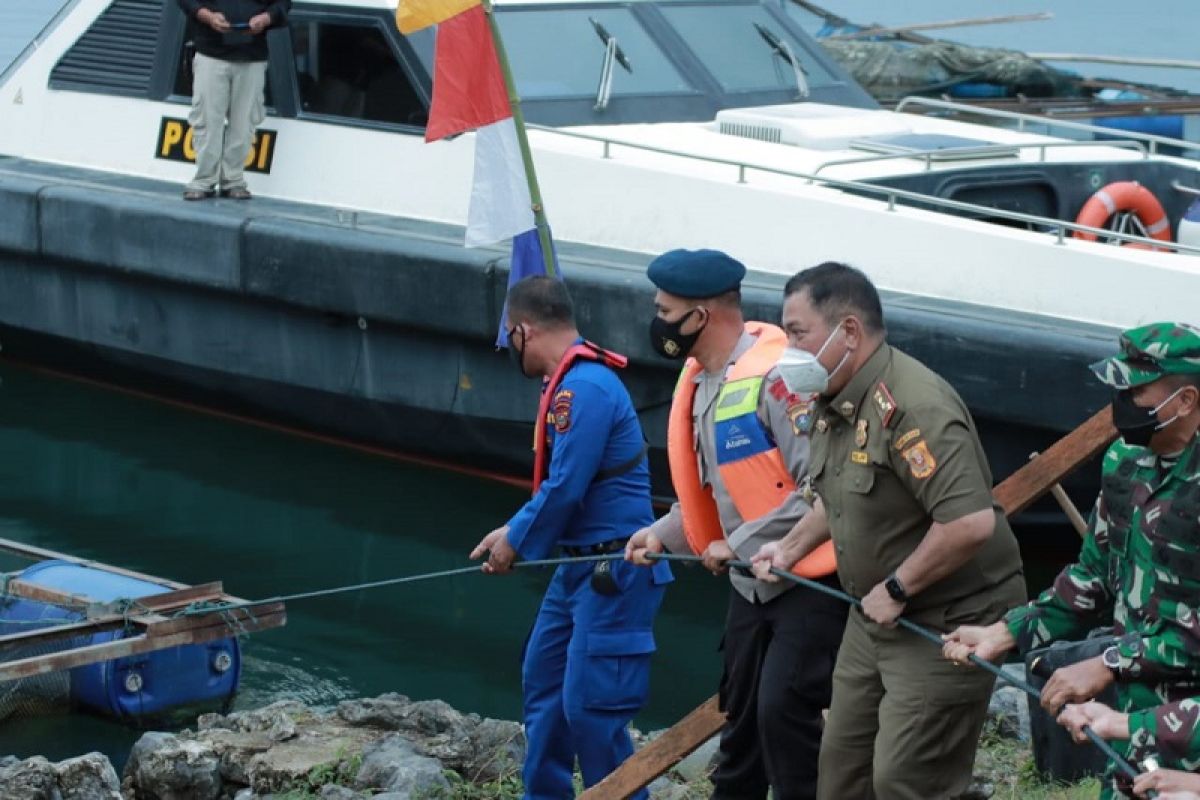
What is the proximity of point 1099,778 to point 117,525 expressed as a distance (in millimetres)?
5349

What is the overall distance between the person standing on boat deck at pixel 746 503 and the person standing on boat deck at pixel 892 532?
0.89ft

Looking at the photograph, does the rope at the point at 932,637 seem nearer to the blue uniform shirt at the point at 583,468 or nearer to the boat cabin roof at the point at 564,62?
the blue uniform shirt at the point at 583,468

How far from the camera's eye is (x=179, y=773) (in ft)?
19.7

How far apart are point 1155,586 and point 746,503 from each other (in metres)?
1.28

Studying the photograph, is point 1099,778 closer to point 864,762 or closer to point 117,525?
point 864,762

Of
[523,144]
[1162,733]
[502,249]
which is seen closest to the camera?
[1162,733]

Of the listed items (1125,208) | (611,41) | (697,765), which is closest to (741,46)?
(611,41)

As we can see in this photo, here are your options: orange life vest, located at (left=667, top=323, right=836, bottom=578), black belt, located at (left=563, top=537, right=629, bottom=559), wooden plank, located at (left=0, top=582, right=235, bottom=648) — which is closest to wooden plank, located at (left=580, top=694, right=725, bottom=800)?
black belt, located at (left=563, top=537, right=629, bottom=559)

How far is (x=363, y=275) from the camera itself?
8797 mm

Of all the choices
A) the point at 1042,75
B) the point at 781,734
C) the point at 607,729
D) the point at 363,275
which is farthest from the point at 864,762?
the point at 1042,75

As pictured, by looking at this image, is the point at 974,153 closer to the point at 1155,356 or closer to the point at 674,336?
the point at 674,336

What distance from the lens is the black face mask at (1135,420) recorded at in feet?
11.1

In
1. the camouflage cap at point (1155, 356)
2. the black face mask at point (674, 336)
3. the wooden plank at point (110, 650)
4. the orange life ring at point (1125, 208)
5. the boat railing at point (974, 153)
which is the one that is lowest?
the wooden plank at point (110, 650)

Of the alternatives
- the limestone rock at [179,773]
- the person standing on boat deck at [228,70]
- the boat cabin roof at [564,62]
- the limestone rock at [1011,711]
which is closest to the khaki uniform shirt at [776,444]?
the limestone rock at [1011,711]
